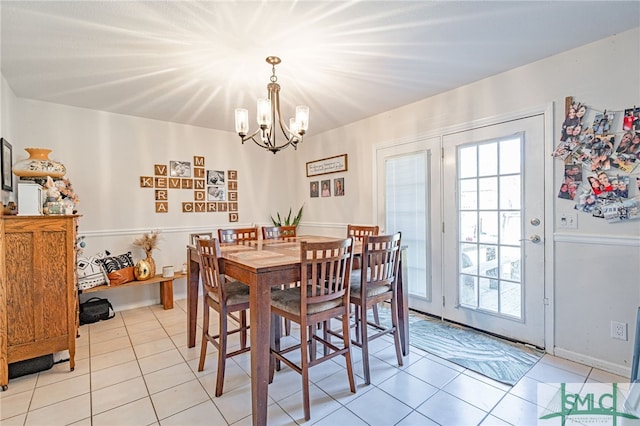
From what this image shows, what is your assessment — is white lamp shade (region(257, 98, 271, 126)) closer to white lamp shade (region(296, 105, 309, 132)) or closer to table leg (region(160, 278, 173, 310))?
white lamp shade (region(296, 105, 309, 132))

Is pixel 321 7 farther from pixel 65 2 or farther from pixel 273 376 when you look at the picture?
pixel 273 376

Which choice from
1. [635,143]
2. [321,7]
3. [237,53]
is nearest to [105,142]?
[237,53]

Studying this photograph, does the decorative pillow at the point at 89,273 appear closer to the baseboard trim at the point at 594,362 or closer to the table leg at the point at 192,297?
the table leg at the point at 192,297

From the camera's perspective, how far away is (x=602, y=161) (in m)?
2.15

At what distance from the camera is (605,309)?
2.18 metres

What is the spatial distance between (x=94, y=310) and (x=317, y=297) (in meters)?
2.81

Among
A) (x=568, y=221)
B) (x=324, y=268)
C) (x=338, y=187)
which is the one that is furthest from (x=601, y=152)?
(x=338, y=187)

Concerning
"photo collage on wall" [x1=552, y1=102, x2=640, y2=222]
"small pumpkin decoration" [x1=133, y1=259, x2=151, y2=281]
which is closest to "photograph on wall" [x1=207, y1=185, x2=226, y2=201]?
"small pumpkin decoration" [x1=133, y1=259, x2=151, y2=281]

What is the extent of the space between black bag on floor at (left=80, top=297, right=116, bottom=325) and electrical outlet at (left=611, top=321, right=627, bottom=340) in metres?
4.55

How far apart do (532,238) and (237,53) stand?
276cm

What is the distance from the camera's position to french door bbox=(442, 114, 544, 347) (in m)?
2.50

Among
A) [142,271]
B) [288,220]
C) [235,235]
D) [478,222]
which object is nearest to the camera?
[478,222]

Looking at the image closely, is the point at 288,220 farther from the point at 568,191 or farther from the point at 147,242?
the point at 568,191

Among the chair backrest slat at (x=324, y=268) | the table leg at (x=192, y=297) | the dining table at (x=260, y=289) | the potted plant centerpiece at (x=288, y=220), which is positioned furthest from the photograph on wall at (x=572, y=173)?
the potted plant centerpiece at (x=288, y=220)
